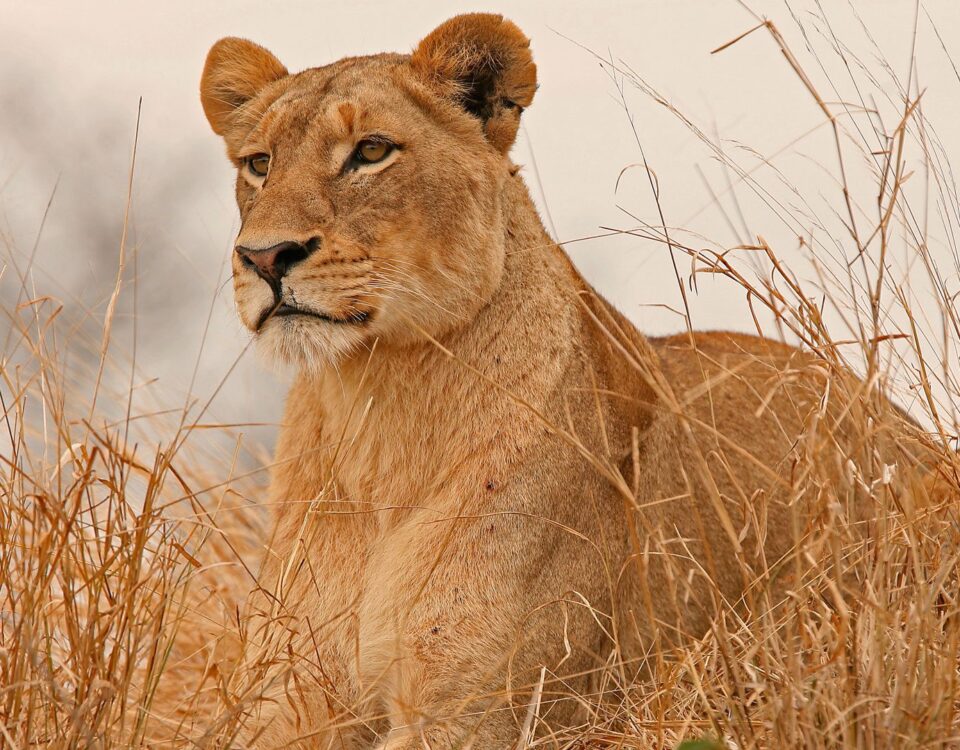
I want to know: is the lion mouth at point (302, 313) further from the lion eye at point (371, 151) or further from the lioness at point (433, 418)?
the lion eye at point (371, 151)

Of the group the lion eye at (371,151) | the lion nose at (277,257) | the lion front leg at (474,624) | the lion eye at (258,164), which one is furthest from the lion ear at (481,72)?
the lion front leg at (474,624)

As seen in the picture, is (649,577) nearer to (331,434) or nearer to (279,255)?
(331,434)

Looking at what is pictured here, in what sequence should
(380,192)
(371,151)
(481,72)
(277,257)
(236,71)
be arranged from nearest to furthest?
(277,257) < (380,192) < (371,151) < (481,72) < (236,71)

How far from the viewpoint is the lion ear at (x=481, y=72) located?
3.69 meters

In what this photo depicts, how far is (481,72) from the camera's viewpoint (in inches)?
148

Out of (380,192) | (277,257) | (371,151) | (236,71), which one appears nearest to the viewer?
(277,257)

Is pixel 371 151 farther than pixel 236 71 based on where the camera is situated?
No

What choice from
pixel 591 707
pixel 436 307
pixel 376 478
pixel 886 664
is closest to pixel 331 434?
pixel 376 478

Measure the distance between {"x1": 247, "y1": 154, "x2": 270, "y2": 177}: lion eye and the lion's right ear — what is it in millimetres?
395

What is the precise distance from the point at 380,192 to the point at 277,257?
0.37 metres

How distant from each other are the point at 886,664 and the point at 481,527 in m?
1.08

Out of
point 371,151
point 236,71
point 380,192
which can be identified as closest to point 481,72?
point 371,151

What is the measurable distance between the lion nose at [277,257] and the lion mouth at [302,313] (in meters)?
0.07

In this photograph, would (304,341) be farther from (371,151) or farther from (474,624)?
(474,624)
